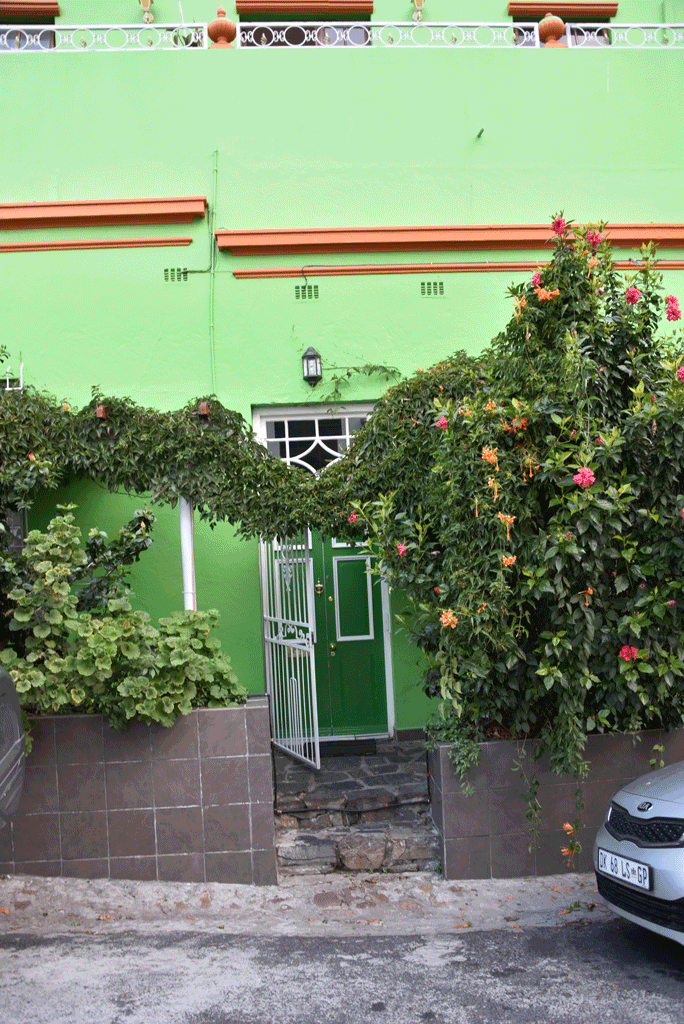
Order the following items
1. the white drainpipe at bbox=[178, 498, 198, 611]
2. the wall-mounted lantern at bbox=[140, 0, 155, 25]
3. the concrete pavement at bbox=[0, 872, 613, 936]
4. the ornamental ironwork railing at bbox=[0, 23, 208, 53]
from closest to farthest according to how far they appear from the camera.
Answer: the concrete pavement at bbox=[0, 872, 613, 936]
the white drainpipe at bbox=[178, 498, 198, 611]
the ornamental ironwork railing at bbox=[0, 23, 208, 53]
the wall-mounted lantern at bbox=[140, 0, 155, 25]

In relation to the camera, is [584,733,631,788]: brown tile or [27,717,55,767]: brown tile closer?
[27,717,55,767]: brown tile

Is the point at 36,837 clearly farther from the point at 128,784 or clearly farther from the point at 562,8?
the point at 562,8

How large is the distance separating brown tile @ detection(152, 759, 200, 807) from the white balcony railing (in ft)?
20.6

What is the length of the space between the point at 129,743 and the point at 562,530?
9.40ft

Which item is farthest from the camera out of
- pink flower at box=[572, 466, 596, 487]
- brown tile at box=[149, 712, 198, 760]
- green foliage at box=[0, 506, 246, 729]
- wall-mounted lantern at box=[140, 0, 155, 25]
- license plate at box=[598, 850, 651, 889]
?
wall-mounted lantern at box=[140, 0, 155, 25]

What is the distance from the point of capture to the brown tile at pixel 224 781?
4770mm

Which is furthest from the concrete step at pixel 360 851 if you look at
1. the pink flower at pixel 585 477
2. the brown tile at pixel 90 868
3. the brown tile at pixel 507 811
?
the pink flower at pixel 585 477

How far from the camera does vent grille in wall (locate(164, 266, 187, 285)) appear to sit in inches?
275

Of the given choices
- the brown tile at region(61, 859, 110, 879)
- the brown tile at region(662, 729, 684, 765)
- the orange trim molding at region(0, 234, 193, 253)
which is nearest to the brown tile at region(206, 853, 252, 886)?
the brown tile at region(61, 859, 110, 879)

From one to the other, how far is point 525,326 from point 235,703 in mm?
2973

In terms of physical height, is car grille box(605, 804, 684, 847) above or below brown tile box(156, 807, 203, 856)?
above

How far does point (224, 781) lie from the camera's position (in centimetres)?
478

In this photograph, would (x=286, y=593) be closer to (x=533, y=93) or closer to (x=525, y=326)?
(x=525, y=326)

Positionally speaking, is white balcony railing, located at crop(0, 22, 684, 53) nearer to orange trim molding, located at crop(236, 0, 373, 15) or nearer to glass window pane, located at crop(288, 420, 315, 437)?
orange trim molding, located at crop(236, 0, 373, 15)
